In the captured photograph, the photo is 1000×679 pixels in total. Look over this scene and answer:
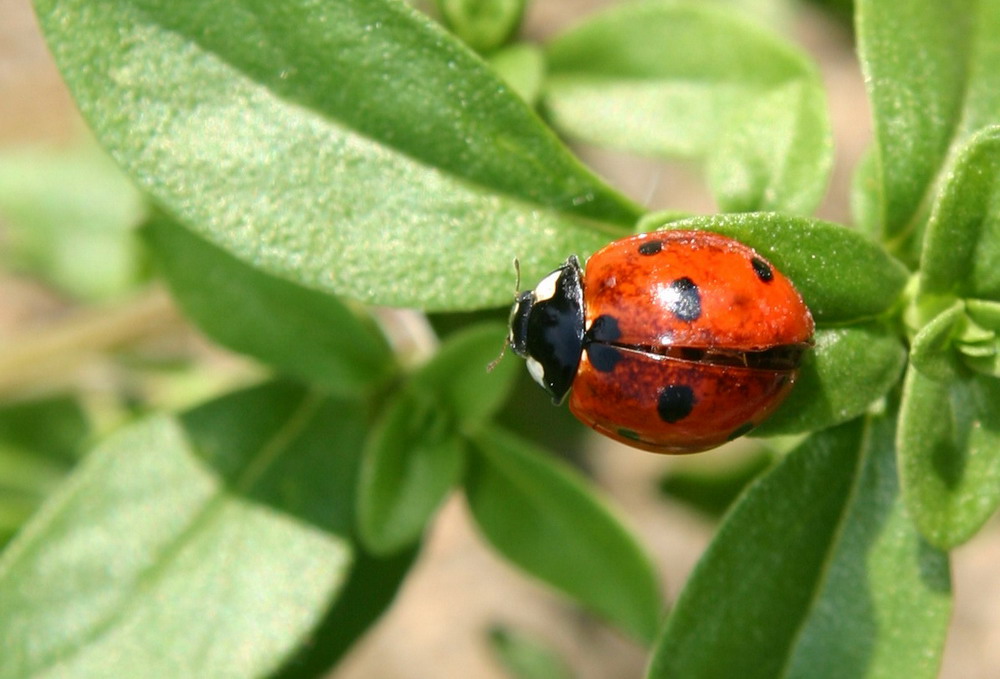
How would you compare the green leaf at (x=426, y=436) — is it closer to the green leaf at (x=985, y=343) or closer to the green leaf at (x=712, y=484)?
the green leaf at (x=985, y=343)

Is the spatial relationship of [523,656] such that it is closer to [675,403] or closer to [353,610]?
[353,610]

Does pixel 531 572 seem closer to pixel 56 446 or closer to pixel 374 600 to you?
pixel 374 600

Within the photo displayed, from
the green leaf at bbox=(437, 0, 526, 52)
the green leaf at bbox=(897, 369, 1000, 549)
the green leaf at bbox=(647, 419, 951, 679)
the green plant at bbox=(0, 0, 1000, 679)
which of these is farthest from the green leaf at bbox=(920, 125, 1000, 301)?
the green leaf at bbox=(437, 0, 526, 52)

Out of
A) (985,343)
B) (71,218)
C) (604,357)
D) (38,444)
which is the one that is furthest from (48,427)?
(985,343)

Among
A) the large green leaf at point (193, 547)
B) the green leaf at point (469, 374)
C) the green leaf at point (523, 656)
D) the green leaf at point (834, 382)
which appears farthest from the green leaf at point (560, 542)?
the green leaf at point (523, 656)

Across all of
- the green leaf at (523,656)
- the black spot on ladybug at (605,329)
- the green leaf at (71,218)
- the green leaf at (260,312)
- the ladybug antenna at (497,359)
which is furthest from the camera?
the green leaf at (523,656)

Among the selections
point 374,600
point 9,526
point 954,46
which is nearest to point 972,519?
point 954,46
